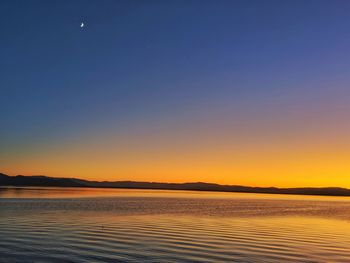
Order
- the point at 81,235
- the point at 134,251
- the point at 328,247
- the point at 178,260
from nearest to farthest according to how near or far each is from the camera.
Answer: the point at 178,260
the point at 134,251
the point at 328,247
the point at 81,235

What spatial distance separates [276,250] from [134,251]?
8.06m

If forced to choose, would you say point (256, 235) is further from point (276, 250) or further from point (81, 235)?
point (81, 235)

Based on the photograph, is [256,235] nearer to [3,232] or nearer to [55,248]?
[55,248]

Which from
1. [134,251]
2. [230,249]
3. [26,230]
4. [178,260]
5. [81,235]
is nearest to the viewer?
[178,260]

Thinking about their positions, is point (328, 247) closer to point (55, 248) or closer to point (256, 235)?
point (256, 235)

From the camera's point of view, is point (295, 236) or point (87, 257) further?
point (295, 236)

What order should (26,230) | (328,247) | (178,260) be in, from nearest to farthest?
(178,260) → (328,247) → (26,230)

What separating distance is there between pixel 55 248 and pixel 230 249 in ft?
31.6

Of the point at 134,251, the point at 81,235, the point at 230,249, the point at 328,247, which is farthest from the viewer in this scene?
the point at 81,235

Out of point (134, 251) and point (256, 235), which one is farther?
point (256, 235)

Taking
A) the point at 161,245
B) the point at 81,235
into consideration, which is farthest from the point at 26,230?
the point at 161,245

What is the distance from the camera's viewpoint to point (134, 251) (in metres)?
21.7

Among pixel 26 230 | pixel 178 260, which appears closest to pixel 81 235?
pixel 26 230

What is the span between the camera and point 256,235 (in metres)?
30.5
